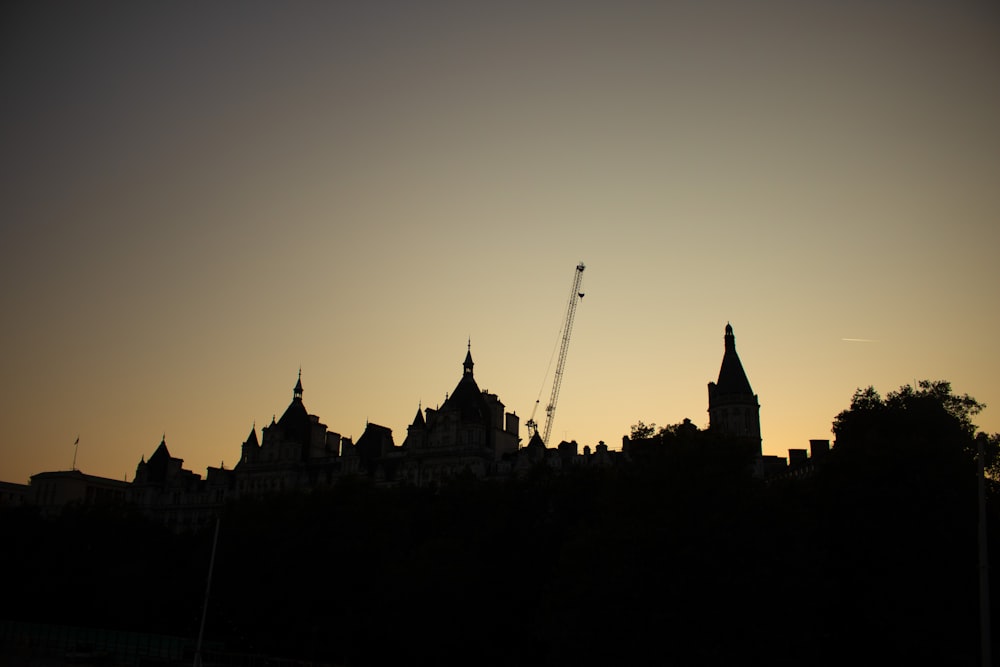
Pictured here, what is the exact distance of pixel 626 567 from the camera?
51.7 meters

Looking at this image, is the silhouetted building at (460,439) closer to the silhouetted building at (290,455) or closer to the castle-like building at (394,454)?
the castle-like building at (394,454)

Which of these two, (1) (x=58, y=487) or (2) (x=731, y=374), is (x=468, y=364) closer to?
(2) (x=731, y=374)

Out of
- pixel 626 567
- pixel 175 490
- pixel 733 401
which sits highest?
pixel 733 401

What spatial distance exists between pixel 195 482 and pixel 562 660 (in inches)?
3827

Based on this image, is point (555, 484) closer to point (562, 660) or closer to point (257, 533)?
point (562, 660)

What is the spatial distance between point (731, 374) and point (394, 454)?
146 feet

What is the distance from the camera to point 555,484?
2874 inches

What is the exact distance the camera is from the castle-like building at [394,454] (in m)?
100

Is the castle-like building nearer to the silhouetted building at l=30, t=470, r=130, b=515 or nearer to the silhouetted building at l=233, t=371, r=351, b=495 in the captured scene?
the silhouetted building at l=233, t=371, r=351, b=495

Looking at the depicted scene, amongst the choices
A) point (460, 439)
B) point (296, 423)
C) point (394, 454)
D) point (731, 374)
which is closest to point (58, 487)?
point (296, 423)

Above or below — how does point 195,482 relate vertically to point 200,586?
above

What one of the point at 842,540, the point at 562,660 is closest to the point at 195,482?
the point at 562,660

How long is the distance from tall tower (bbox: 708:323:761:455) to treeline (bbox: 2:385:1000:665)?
2850cm

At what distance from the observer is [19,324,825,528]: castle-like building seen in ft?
328
